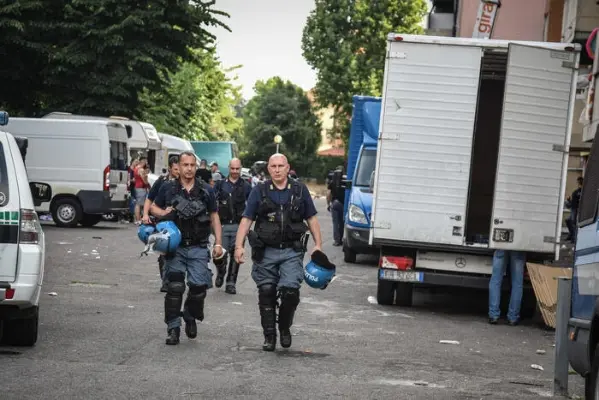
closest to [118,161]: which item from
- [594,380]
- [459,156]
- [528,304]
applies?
[459,156]

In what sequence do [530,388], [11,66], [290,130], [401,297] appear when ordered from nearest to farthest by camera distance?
[530,388] → [401,297] → [11,66] → [290,130]

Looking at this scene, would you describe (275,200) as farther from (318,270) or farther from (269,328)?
(269,328)

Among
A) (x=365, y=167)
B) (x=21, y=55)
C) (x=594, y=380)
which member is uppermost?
(x=21, y=55)

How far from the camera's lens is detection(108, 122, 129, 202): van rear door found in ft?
97.8

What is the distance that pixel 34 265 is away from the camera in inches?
389

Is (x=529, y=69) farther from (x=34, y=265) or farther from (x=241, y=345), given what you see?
(x=34, y=265)

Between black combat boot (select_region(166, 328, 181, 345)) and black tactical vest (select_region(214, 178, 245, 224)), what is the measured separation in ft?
17.3

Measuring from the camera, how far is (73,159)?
95.8 ft

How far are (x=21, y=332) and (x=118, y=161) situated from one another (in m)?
20.1

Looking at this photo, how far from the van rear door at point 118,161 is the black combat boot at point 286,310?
61.8 feet

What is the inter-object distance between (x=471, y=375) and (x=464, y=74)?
580cm

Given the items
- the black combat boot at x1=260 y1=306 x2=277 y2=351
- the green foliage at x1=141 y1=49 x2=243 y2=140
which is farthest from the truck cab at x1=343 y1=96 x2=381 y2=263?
the green foliage at x1=141 y1=49 x2=243 y2=140

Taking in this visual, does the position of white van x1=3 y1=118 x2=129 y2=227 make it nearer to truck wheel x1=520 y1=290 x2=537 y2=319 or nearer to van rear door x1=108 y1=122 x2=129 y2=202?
van rear door x1=108 y1=122 x2=129 y2=202

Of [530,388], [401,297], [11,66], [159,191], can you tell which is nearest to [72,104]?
[11,66]
